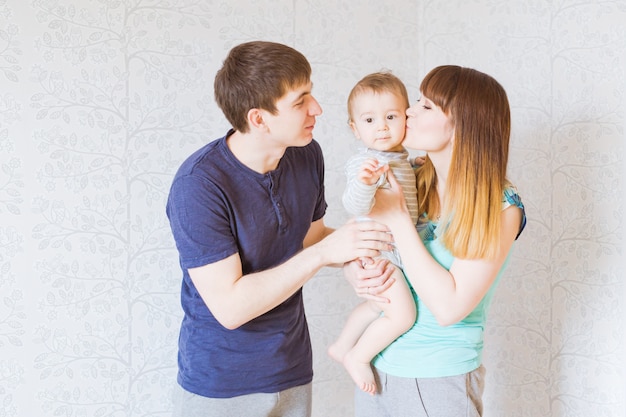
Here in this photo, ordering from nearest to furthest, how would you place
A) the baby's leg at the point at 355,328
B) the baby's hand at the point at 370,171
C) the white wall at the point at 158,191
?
1. the baby's hand at the point at 370,171
2. the baby's leg at the point at 355,328
3. the white wall at the point at 158,191

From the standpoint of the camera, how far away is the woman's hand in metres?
1.55

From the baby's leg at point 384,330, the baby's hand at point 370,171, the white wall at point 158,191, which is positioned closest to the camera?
the baby's hand at point 370,171

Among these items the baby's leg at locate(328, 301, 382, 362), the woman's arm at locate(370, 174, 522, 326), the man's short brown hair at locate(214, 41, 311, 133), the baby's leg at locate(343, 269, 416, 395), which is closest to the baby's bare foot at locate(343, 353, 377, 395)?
the baby's leg at locate(343, 269, 416, 395)

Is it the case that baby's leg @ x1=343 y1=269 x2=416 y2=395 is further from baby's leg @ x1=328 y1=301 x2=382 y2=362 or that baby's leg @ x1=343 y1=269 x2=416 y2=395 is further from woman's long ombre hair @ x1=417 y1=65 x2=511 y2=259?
woman's long ombre hair @ x1=417 y1=65 x2=511 y2=259

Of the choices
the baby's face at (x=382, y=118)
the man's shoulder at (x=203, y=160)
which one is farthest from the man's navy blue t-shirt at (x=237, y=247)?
the baby's face at (x=382, y=118)

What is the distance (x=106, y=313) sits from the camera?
6.55 feet

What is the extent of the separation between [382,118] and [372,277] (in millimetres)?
396

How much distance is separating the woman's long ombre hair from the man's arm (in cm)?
19

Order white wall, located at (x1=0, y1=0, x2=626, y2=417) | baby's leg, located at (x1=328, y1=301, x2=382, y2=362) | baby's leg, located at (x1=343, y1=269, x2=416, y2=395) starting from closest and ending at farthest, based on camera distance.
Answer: baby's leg, located at (x1=343, y1=269, x2=416, y2=395) < baby's leg, located at (x1=328, y1=301, x2=382, y2=362) < white wall, located at (x1=0, y1=0, x2=626, y2=417)

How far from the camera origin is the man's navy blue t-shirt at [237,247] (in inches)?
59.9

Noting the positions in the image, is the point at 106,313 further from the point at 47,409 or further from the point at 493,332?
the point at 493,332

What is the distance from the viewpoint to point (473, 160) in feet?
4.82

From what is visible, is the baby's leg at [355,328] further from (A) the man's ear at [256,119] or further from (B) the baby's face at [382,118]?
(A) the man's ear at [256,119]

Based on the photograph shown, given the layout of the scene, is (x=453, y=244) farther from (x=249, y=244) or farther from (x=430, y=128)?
(x=249, y=244)
